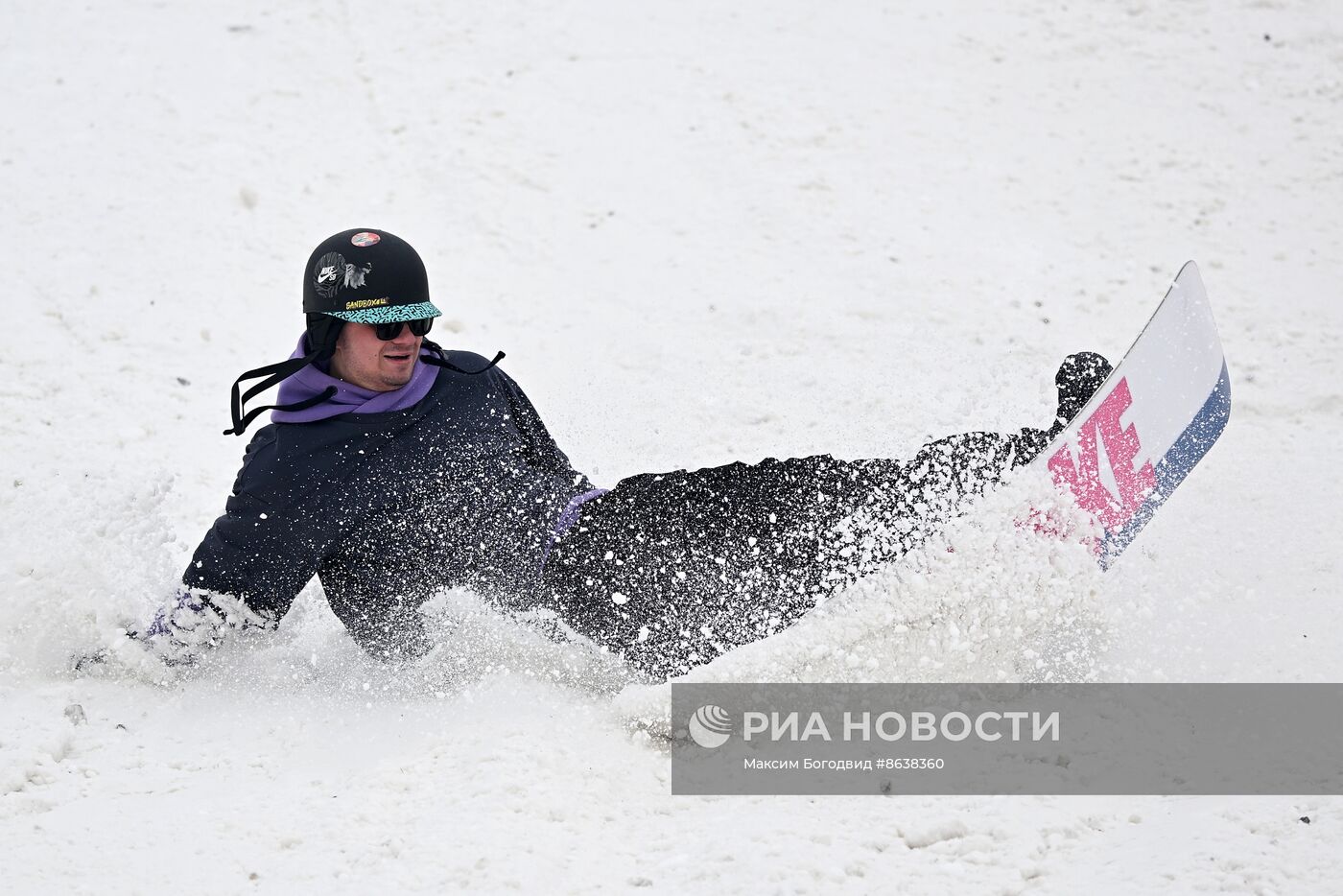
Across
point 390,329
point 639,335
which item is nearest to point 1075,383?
point 390,329

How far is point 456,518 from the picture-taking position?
2.87 meters

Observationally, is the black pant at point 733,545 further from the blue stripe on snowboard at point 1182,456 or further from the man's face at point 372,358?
the man's face at point 372,358

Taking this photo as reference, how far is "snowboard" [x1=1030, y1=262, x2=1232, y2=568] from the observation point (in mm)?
2854

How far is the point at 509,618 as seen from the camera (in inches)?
118

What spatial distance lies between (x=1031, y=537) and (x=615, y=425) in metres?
1.67

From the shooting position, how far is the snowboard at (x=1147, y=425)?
285 centimetres

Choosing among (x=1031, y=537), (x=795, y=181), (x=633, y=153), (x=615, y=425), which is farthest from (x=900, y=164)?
(x=1031, y=537)

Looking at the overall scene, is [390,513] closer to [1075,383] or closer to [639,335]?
[1075,383]

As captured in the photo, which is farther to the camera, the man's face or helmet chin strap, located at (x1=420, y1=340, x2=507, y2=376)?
helmet chin strap, located at (x1=420, y1=340, x2=507, y2=376)

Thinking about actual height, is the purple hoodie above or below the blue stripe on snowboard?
above
